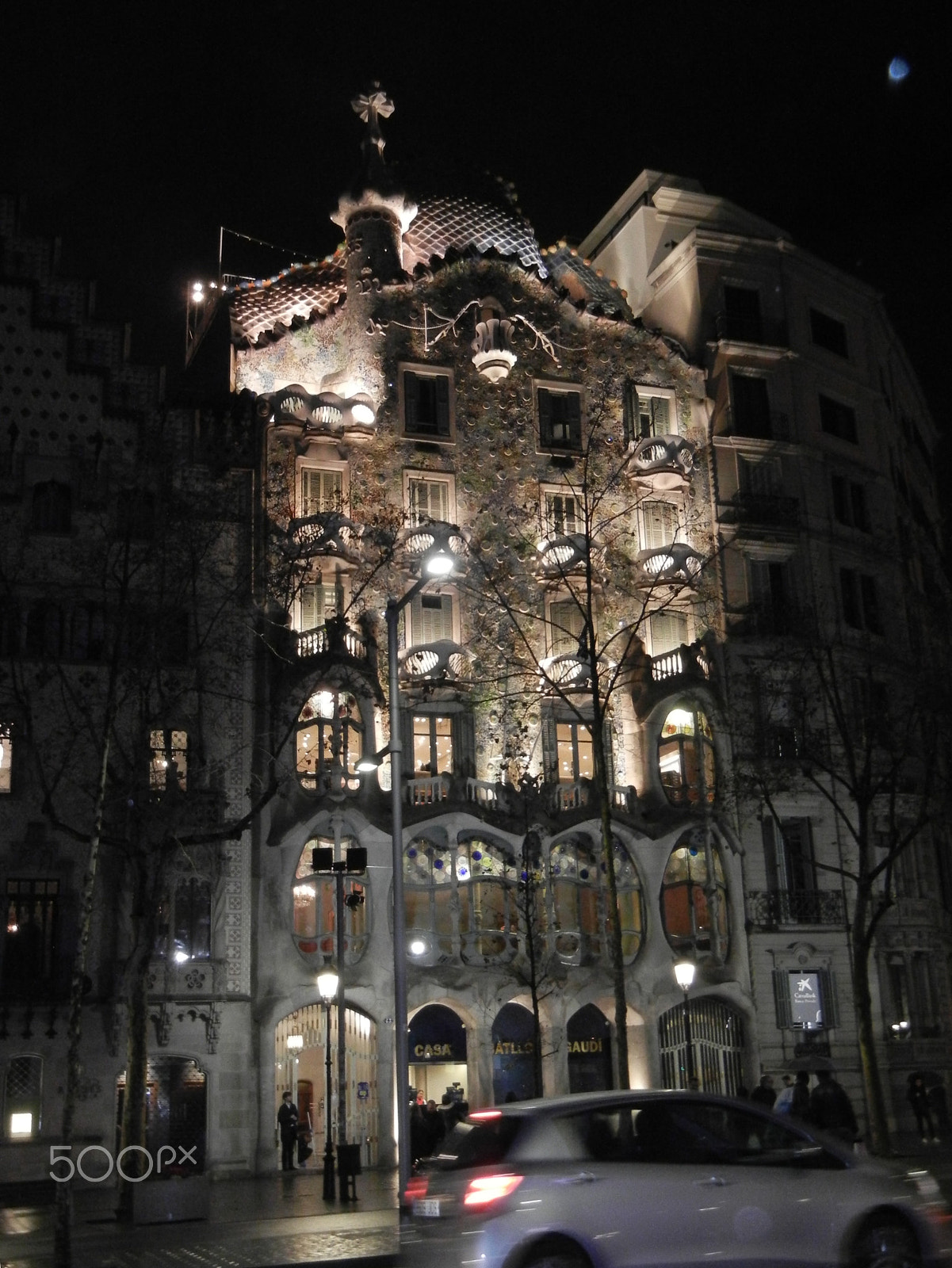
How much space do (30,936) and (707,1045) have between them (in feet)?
57.9

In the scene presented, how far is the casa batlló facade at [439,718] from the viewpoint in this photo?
3300cm

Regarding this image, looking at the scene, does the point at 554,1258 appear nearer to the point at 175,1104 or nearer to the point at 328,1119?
the point at 328,1119

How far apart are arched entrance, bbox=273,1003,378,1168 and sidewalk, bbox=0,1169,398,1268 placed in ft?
20.4

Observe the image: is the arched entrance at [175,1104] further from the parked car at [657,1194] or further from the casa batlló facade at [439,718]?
the parked car at [657,1194]

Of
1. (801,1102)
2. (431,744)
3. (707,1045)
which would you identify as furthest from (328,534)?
(801,1102)

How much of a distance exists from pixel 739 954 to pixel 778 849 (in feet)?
11.5

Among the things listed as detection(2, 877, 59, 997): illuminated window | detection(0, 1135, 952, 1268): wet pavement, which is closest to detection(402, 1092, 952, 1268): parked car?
detection(0, 1135, 952, 1268): wet pavement

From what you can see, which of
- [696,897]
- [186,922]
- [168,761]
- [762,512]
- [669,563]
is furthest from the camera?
[762,512]

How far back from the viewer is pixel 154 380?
37.4m

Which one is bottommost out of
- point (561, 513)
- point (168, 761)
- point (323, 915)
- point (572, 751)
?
point (323, 915)

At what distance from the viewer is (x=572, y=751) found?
39.3 m

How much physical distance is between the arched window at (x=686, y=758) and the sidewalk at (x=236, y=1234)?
14.5m

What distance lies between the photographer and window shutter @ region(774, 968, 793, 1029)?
38.4 meters

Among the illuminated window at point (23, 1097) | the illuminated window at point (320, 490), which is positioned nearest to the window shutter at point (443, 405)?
the illuminated window at point (320, 490)
